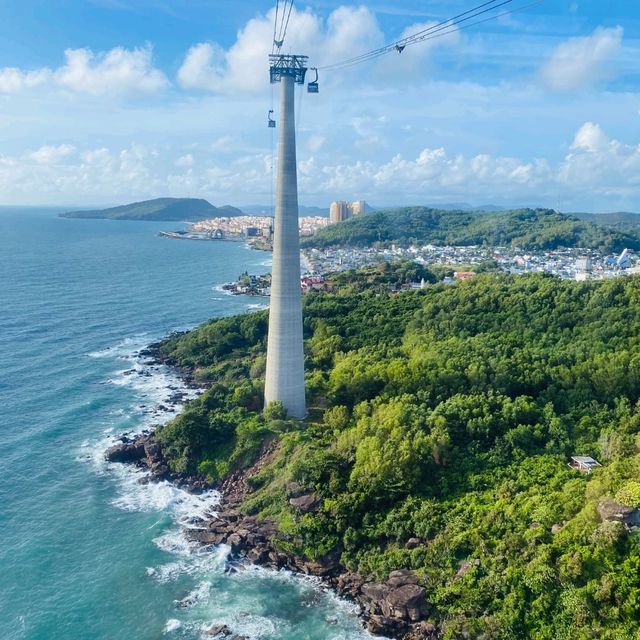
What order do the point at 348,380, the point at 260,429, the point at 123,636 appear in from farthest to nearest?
the point at 348,380 < the point at 260,429 < the point at 123,636

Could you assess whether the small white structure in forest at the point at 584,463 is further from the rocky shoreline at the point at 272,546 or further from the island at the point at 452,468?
the rocky shoreline at the point at 272,546

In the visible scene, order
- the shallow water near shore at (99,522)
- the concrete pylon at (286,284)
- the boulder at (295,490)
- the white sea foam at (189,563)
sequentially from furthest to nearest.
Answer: the concrete pylon at (286,284) < the boulder at (295,490) < the shallow water near shore at (99,522) < the white sea foam at (189,563)

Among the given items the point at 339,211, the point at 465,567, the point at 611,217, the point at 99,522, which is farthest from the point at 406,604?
the point at 611,217

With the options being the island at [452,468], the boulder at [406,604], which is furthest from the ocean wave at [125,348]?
the boulder at [406,604]

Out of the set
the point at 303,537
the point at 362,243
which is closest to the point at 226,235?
the point at 362,243

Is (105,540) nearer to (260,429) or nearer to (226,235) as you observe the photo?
(260,429)

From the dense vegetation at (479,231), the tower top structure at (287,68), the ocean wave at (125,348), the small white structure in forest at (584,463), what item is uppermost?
the tower top structure at (287,68)

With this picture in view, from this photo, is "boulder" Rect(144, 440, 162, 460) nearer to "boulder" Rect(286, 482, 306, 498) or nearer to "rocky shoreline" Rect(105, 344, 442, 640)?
"rocky shoreline" Rect(105, 344, 442, 640)
